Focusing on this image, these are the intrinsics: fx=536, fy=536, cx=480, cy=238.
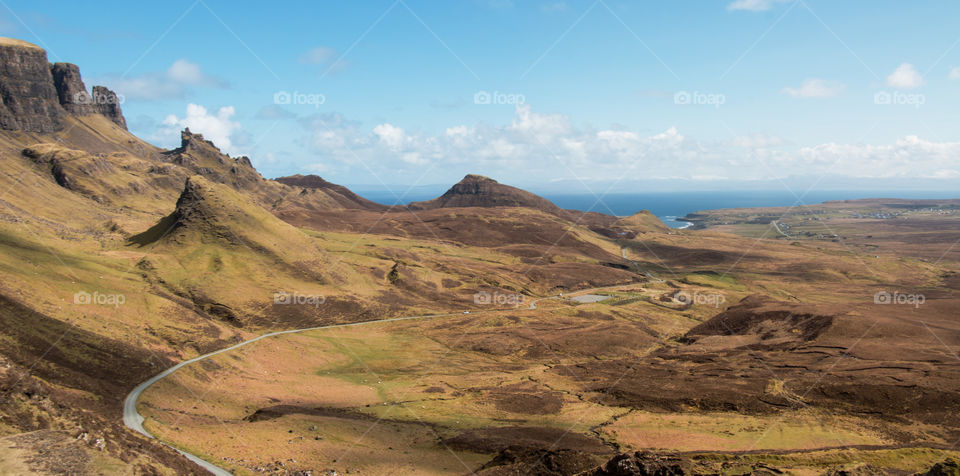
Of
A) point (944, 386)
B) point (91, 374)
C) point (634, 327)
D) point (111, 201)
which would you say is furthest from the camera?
point (111, 201)

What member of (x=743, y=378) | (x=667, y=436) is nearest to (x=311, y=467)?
(x=667, y=436)

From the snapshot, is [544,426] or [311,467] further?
[544,426]

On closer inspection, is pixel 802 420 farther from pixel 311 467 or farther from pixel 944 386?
pixel 311 467

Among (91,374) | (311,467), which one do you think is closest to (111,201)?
(91,374)

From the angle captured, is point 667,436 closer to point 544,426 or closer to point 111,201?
point 544,426

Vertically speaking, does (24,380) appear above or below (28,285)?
below

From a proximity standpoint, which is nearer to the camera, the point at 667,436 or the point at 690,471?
the point at 690,471

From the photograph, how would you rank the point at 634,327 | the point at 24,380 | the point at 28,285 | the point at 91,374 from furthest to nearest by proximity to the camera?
the point at 634,327 → the point at 28,285 → the point at 91,374 → the point at 24,380

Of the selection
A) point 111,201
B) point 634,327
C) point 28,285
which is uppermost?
point 111,201

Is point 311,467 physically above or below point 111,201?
below
